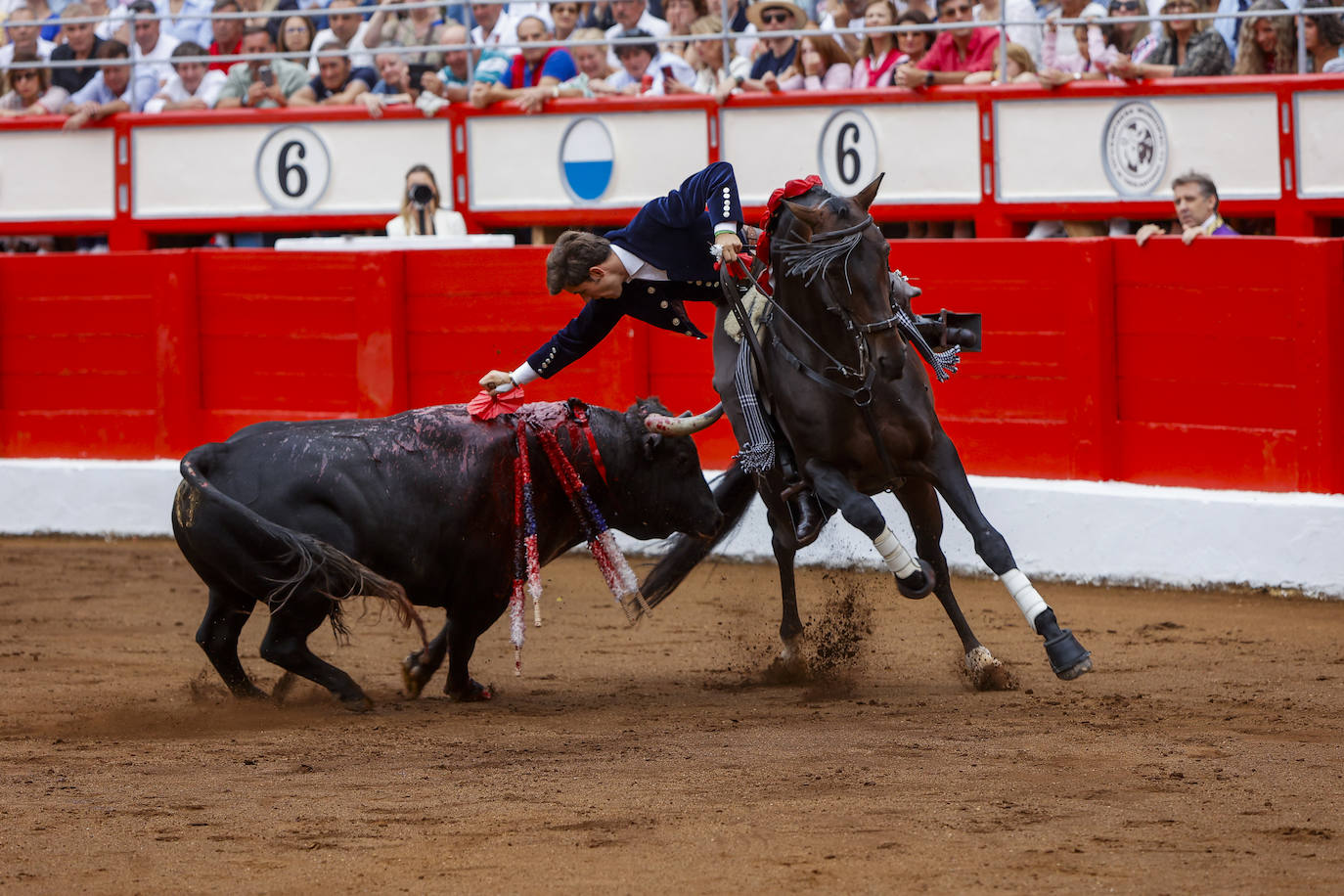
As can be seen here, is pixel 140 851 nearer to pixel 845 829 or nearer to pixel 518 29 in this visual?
pixel 845 829

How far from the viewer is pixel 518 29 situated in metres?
11.4

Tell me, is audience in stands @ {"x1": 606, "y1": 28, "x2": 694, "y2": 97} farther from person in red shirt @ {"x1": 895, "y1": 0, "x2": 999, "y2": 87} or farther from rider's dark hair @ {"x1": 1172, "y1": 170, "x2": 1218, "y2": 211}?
rider's dark hair @ {"x1": 1172, "y1": 170, "x2": 1218, "y2": 211}

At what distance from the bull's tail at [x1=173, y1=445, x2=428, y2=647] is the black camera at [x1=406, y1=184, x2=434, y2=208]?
4962mm

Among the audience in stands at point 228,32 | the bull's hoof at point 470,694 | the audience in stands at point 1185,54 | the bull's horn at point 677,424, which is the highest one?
the audience in stands at point 228,32

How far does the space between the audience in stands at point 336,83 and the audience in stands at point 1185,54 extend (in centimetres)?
503

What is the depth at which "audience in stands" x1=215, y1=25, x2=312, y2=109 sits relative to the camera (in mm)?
12047

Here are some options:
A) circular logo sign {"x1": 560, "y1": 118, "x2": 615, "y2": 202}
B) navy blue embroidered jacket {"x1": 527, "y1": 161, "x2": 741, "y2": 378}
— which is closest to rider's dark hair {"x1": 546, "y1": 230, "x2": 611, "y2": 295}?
navy blue embroidered jacket {"x1": 527, "y1": 161, "x2": 741, "y2": 378}

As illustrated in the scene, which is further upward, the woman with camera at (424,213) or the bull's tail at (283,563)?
the woman with camera at (424,213)

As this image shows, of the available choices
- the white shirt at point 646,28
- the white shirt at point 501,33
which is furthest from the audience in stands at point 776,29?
the white shirt at point 501,33

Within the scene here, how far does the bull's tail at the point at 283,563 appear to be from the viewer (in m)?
5.50

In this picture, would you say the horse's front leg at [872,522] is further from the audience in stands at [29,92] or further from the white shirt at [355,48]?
the audience in stands at [29,92]

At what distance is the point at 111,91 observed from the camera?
12680 mm

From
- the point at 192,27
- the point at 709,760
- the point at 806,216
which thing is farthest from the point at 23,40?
the point at 709,760

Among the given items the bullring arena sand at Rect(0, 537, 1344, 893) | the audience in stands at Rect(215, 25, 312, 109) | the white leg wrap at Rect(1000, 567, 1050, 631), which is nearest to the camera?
the bullring arena sand at Rect(0, 537, 1344, 893)
